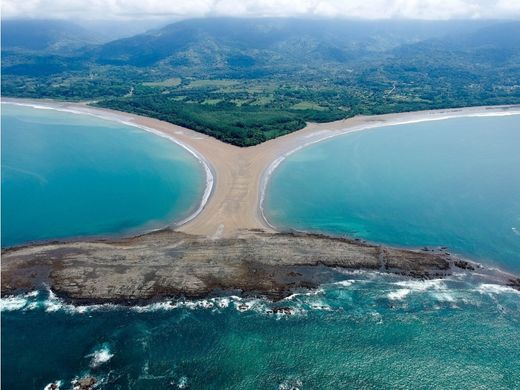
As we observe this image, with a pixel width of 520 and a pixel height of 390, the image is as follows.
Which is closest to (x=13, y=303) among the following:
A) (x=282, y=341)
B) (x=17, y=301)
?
(x=17, y=301)

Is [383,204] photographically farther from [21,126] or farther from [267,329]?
[21,126]

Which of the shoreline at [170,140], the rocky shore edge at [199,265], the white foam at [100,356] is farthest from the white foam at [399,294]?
the shoreline at [170,140]

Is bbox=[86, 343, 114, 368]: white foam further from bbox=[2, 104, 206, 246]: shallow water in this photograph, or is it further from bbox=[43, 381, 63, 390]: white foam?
bbox=[2, 104, 206, 246]: shallow water

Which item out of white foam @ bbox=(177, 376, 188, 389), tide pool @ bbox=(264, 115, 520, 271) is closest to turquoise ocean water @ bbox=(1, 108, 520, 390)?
white foam @ bbox=(177, 376, 188, 389)

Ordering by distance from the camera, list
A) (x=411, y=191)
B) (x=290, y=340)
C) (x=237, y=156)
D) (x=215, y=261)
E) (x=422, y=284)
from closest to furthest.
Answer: (x=290, y=340) < (x=422, y=284) < (x=215, y=261) < (x=411, y=191) < (x=237, y=156)

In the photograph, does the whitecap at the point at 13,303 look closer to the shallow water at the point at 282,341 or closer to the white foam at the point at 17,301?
the white foam at the point at 17,301

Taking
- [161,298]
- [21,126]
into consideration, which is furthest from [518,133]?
[21,126]

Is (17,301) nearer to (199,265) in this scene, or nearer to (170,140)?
(199,265)
